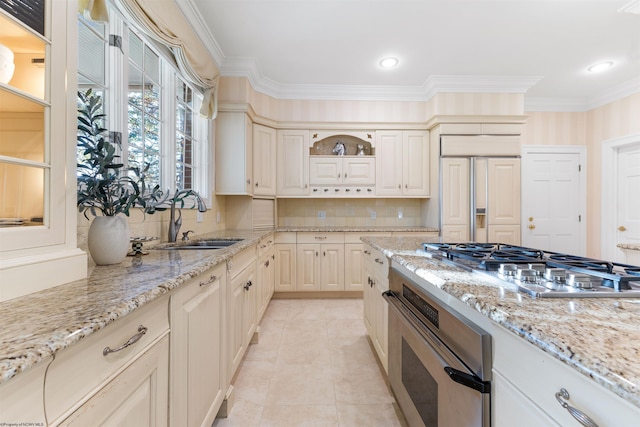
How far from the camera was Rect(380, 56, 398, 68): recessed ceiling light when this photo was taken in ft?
9.73

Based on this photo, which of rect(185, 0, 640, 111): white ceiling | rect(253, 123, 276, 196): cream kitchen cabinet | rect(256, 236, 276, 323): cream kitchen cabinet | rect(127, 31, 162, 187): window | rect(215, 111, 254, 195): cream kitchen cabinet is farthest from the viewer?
rect(253, 123, 276, 196): cream kitchen cabinet

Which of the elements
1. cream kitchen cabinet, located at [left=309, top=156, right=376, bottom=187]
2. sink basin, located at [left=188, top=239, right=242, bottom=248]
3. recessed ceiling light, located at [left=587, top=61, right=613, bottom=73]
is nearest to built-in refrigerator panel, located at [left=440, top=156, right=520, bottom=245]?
cream kitchen cabinet, located at [left=309, top=156, right=376, bottom=187]

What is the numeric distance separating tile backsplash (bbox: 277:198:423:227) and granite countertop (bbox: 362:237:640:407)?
3.18 metres

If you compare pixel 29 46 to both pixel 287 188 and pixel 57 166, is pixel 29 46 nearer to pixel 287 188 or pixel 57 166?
pixel 57 166

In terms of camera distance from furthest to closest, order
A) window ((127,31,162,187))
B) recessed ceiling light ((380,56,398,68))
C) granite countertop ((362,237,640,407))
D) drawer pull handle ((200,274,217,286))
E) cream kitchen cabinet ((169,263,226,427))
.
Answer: recessed ceiling light ((380,56,398,68)) < window ((127,31,162,187)) < drawer pull handle ((200,274,217,286)) < cream kitchen cabinet ((169,263,226,427)) < granite countertop ((362,237,640,407))

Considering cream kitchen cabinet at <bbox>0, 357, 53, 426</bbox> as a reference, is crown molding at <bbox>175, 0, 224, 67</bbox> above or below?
above

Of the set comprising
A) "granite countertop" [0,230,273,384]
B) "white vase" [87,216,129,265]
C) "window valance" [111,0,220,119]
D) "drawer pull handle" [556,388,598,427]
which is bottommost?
"drawer pull handle" [556,388,598,427]

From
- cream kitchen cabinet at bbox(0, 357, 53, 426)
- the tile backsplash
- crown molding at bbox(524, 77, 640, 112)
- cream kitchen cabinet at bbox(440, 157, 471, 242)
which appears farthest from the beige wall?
cream kitchen cabinet at bbox(0, 357, 53, 426)

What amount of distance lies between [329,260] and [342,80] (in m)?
2.27

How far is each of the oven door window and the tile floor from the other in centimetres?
44

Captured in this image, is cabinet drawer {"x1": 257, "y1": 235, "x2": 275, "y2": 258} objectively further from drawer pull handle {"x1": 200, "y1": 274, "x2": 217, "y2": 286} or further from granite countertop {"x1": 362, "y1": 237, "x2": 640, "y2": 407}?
granite countertop {"x1": 362, "y1": 237, "x2": 640, "y2": 407}

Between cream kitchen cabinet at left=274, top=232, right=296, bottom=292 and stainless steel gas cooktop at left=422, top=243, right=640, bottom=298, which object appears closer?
stainless steel gas cooktop at left=422, top=243, right=640, bottom=298

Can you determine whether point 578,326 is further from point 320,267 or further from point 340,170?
point 340,170

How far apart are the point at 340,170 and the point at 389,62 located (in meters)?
1.37
